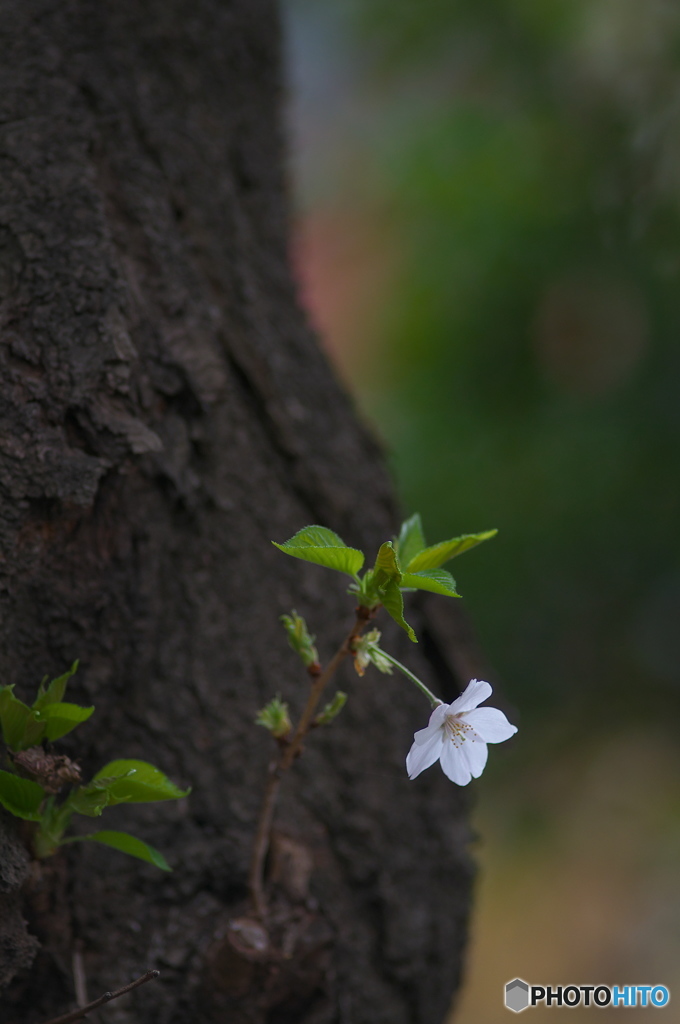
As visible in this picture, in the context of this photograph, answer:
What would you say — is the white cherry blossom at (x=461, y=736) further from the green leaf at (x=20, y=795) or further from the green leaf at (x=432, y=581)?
the green leaf at (x=20, y=795)

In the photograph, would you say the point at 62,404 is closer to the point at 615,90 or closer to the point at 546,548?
the point at 546,548

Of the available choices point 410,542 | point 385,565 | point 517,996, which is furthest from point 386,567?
point 517,996

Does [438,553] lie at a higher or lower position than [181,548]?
lower

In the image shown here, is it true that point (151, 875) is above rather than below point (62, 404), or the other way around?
below

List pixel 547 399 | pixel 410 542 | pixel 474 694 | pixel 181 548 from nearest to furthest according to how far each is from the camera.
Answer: pixel 474 694, pixel 410 542, pixel 181 548, pixel 547 399

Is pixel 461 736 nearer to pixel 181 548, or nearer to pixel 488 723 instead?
pixel 488 723

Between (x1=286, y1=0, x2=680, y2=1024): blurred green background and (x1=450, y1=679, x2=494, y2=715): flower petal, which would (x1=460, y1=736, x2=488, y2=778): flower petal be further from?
(x1=286, y1=0, x2=680, y2=1024): blurred green background

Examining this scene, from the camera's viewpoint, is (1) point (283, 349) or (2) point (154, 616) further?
(1) point (283, 349)

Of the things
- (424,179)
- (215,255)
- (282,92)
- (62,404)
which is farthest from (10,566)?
(424,179)
